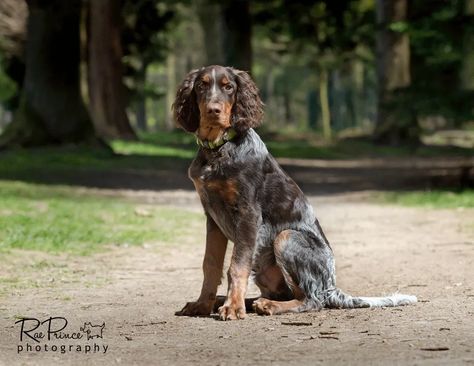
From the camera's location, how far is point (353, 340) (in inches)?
245

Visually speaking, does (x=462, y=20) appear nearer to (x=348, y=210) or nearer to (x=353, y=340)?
(x=348, y=210)

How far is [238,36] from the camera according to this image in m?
38.9

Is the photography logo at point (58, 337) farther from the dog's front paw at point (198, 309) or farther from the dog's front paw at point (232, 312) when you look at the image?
the dog's front paw at point (232, 312)

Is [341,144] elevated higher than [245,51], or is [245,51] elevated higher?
[245,51]

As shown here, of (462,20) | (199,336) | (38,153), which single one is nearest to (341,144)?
(38,153)

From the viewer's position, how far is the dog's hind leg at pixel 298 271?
726 centimetres

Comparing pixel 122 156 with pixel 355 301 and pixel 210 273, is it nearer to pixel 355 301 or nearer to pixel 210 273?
pixel 210 273

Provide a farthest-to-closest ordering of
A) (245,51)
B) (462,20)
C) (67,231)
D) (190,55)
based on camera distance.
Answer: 1. (190,55)
2. (245,51)
3. (462,20)
4. (67,231)

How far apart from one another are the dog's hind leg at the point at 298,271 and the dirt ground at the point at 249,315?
10 cm

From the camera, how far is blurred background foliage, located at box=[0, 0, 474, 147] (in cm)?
1955

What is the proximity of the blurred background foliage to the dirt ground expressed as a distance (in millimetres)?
6421

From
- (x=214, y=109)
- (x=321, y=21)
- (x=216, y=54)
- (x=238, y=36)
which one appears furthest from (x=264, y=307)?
(x=216, y=54)

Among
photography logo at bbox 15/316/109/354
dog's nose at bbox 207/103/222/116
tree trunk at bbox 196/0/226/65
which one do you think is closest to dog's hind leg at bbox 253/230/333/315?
dog's nose at bbox 207/103/222/116

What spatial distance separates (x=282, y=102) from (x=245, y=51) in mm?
47906
